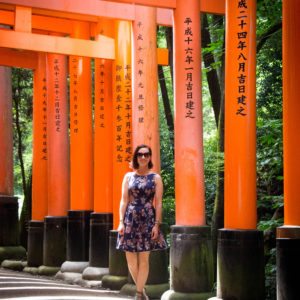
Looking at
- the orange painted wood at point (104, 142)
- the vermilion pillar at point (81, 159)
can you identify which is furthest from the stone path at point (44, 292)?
the vermilion pillar at point (81, 159)

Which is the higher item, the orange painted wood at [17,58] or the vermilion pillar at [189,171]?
the orange painted wood at [17,58]

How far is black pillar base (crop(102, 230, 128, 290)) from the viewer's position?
1052cm

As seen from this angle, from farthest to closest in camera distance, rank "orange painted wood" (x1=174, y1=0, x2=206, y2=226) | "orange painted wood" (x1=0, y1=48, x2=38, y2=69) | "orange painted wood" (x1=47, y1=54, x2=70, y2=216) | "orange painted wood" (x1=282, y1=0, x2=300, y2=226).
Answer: "orange painted wood" (x1=0, y1=48, x2=38, y2=69)
"orange painted wood" (x1=47, y1=54, x2=70, y2=216)
"orange painted wood" (x1=174, y1=0, x2=206, y2=226)
"orange painted wood" (x1=282, y1=0, x2=300, y2=226)

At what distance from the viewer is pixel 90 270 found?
38.4 feet

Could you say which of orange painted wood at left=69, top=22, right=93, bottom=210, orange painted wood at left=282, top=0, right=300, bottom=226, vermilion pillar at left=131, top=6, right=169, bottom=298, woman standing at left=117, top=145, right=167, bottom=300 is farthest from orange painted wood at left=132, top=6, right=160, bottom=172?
orange painted wood at left=282, top=0, right=300, bottom=226

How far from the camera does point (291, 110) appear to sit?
738 cm

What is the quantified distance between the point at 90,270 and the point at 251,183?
15.0 feet

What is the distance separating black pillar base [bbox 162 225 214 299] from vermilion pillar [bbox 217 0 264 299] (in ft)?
2.37

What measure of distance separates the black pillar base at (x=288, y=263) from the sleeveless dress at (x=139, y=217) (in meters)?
1.43

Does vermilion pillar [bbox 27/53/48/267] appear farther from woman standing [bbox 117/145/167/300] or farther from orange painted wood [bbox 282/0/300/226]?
orange painted wood [bbox 282/0/300/226]

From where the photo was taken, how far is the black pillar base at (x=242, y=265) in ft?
25.3

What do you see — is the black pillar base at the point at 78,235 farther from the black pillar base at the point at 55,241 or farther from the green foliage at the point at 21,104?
the green foliage at the point at 21,104

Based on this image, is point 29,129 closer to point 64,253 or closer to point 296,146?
point 64,253

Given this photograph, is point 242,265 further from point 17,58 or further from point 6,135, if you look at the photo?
point 6,135
